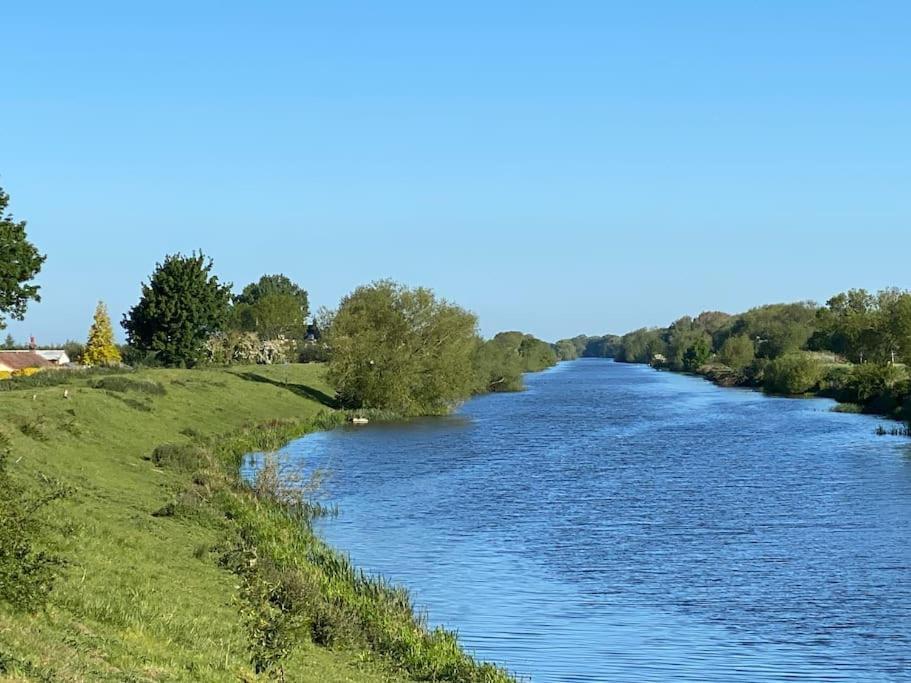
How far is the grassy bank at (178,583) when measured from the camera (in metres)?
15.1

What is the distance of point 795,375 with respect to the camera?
122 metres

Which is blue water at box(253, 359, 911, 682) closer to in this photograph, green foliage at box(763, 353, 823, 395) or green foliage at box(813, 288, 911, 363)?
green foliage at box(813, 288, 911, 363)

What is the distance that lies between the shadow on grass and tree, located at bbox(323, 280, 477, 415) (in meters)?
1.50

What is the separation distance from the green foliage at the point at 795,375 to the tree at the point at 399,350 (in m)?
43.5

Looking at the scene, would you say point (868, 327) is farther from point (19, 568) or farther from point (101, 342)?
point (19, 568)

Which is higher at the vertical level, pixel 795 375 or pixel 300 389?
pixel 795 375

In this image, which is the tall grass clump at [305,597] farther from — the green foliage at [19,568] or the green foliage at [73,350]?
the green foliage at [73,350]

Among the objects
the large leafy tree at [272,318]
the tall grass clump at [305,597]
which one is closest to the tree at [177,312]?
the tall grass clump at [305,597]

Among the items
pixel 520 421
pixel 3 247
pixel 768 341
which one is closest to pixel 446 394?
pixel 520 421

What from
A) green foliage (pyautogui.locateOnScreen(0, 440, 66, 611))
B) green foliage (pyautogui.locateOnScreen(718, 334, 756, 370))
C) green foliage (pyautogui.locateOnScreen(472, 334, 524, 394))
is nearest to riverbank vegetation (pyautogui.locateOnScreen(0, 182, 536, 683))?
green foliage (pyautogui.locateOnScreen(0, 440, 66, 611))

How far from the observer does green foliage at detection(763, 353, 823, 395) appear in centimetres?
12138

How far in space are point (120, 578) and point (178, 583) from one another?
4.69ft

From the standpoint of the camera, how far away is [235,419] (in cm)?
6738

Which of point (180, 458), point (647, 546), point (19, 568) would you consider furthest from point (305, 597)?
point (180, 458)
